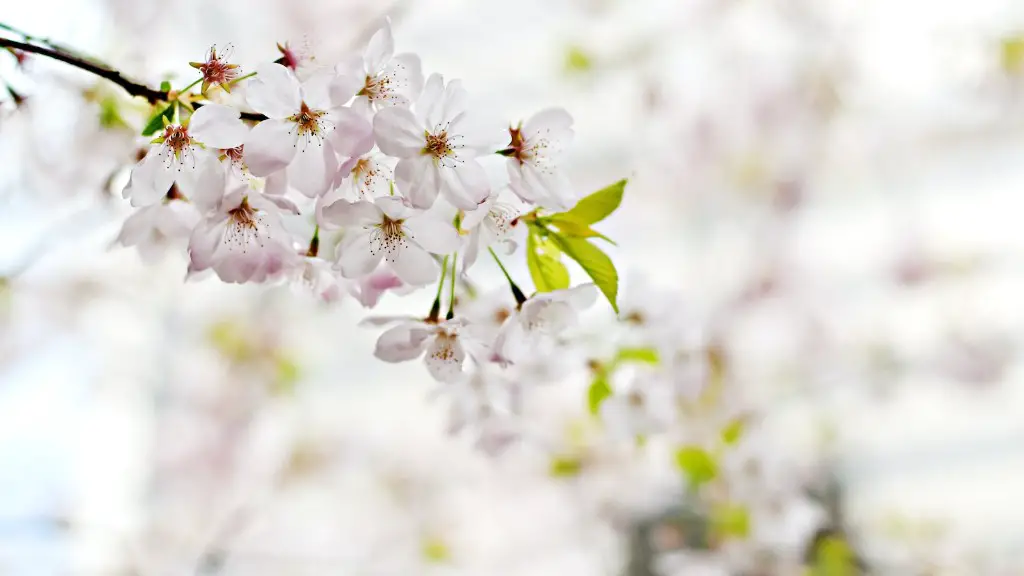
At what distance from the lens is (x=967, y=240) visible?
2229 mm

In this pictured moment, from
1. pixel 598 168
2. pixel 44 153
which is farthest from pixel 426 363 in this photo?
pixel 598 168

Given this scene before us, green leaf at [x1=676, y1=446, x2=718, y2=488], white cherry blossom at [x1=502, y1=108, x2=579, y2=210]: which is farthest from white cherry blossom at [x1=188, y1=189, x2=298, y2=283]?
green leaf at [x1=676, y1=446, x2=718, y2=488]

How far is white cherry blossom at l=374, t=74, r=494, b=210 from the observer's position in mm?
347

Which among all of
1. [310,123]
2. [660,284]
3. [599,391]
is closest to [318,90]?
[310,123]

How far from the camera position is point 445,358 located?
16.7 inches

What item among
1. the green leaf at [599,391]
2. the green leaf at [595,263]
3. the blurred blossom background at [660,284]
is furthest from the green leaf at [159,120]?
the blurred blossom background at [660,284]

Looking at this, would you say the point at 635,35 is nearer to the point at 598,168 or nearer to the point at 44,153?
the point at 598,168

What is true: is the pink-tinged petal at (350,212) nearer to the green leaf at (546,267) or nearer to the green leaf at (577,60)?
the green leaf at (546,267)

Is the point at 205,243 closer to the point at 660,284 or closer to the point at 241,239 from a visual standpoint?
the point at 241,239

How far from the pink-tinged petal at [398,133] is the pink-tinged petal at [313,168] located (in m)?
0.02

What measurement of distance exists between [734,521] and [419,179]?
0.95 m

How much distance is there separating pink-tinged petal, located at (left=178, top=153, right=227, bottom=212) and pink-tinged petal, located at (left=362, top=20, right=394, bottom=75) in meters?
0.09

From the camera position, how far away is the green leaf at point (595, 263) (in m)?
0.39

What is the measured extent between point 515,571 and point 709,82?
1.61 m
